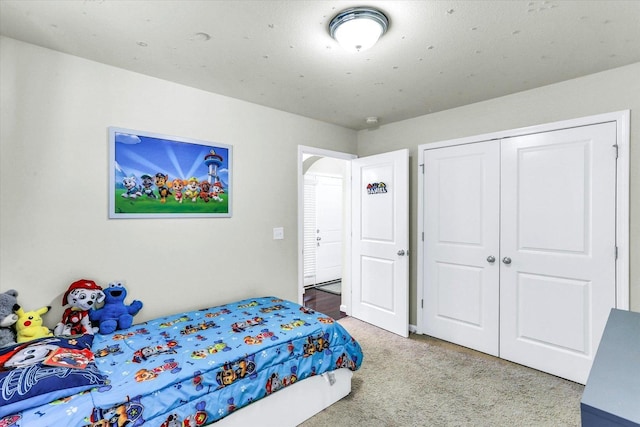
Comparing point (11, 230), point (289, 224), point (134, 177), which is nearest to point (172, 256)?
point (134, 177)

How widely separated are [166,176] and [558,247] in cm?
320

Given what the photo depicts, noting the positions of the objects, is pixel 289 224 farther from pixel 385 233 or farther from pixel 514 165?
pixel 514 165

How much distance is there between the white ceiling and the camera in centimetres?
163

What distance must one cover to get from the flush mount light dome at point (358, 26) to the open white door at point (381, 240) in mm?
1778

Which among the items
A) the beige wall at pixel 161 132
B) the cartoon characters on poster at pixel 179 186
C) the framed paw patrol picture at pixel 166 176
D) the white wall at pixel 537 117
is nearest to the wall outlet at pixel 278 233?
the beige wall at pixel 161 132

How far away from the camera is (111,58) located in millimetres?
2162

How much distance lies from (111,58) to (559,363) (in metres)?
4.07

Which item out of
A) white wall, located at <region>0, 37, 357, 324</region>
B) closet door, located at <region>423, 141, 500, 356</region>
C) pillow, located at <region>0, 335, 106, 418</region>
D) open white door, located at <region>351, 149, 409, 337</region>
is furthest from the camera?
open white door, located at <region>351, 149, 409, 337</region>

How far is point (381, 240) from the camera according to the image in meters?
3.64

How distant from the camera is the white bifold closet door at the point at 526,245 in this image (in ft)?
7.91

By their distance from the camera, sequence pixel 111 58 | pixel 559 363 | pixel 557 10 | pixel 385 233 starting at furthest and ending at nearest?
pixel 385 233
pixel 559 363
pixel 111 58
pixel 557 10

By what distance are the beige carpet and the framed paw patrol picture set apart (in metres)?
1.85

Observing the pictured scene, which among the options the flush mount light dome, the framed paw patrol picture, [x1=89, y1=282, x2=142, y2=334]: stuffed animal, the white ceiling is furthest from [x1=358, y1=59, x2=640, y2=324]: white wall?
[x1=89, y1=282, x2=142, y2=334]: stuffed animal

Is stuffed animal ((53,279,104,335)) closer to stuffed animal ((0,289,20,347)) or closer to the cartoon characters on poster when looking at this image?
stuffed animal ((0,289,20,347))
